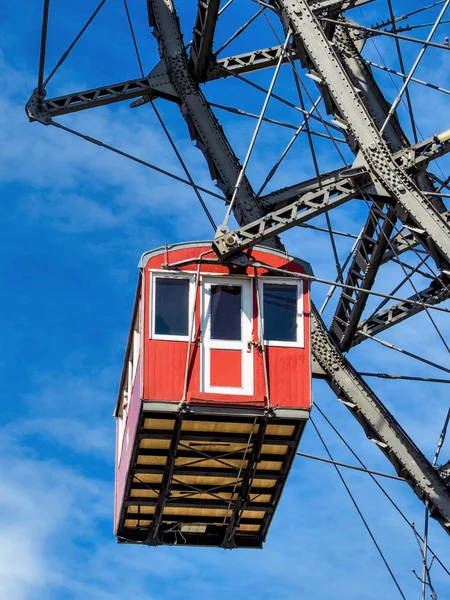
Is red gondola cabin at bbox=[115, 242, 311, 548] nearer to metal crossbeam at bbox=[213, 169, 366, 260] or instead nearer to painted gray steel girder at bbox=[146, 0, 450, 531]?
metal crossbeam at bbox=[213, 169, 366, 260]

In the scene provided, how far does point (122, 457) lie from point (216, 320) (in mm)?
4223

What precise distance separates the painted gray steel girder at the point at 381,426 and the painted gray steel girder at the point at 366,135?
3.80 meters

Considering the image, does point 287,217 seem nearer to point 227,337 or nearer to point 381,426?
point 227,337

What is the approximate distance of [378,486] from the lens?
31484mm

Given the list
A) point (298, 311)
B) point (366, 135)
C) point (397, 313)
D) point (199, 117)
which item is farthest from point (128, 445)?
point (199, 117)

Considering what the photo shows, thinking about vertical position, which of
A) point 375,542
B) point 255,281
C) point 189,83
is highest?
point 189,83

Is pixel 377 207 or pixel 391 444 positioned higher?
pixel 377 207

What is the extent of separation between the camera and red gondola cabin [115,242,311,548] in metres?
27.7

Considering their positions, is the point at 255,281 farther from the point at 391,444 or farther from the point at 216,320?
the point at 391,444

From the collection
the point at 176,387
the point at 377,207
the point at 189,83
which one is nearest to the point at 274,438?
the point at 176,387

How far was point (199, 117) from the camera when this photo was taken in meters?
33.6

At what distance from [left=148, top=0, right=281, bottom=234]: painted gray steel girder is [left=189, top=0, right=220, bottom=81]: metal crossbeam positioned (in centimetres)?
27

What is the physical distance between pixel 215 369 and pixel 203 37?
8.02 m

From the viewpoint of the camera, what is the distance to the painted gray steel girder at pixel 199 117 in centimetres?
3228
